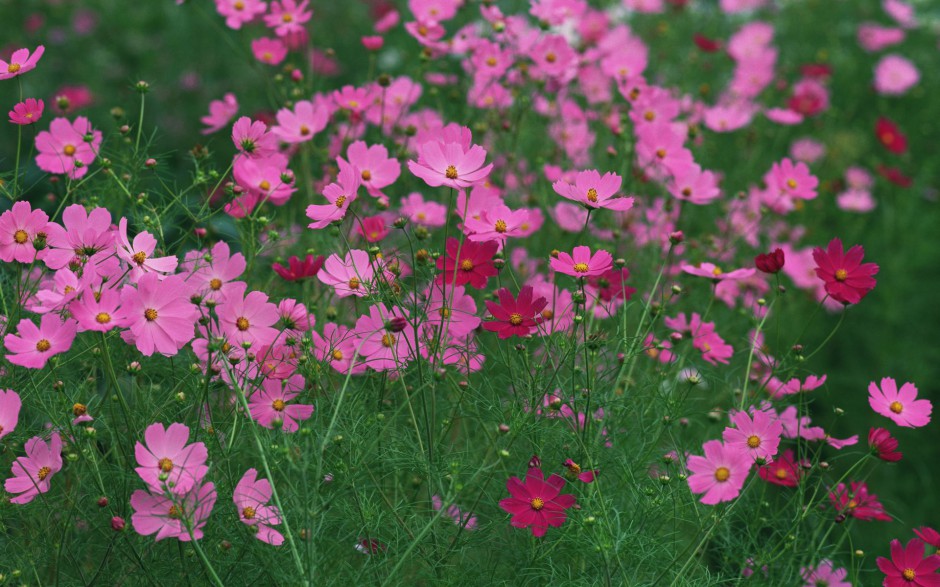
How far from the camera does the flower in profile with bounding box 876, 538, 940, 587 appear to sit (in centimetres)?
109

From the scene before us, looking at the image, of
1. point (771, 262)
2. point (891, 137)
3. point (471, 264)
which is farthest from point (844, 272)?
point (891, 137)

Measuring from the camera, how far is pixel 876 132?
290 cm

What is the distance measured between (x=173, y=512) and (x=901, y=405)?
35.5 inches

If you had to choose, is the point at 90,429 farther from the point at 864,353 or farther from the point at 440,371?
the point at 864,353

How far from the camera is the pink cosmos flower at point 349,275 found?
3.73 ft

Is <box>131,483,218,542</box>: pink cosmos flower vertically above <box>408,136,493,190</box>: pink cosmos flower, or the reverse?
<box>408,136,493,190</box>: pink cosmos flower

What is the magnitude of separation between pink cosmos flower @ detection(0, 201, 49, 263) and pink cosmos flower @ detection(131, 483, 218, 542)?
13.5 inches

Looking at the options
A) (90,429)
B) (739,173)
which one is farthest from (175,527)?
(739,173)

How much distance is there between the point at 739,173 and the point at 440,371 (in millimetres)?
1470

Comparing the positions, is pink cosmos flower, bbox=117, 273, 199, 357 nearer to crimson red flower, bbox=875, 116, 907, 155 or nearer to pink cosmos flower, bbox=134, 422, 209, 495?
pink cosmos flower, bbox=134, 422, 209, 495

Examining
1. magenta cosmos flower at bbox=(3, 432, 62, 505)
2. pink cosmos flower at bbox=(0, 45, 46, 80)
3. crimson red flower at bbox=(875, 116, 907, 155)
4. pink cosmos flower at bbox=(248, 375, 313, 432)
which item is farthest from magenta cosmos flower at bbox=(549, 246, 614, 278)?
crimson red flower at bbox=(875, 116, 907, 155)

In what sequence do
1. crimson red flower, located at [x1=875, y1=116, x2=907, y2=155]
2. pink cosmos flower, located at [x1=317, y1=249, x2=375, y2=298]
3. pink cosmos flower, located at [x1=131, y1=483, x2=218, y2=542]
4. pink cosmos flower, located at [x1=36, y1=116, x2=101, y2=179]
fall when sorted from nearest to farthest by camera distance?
pink cosmos flower, located at [x1=131, y1=483, x2=218, y2=542], pink cosmos flower, located at [x1=317, y1=249, x2=375, y2=298], pink cosmos flower, located at [x1=36, y1=116, x2=101, y2=179], crimson red flower, located at [x1=875, y1=116, x2=907, y2=155]

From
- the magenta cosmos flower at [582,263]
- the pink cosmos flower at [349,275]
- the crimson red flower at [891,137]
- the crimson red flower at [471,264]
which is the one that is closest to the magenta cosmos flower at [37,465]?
the pink cosmos flower at [349,275]

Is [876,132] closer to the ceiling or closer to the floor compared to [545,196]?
closer to the floor
